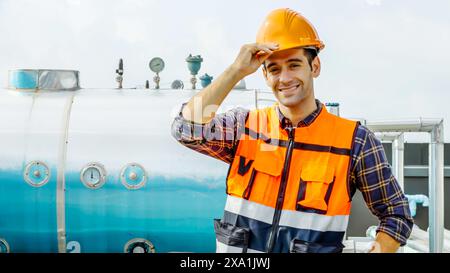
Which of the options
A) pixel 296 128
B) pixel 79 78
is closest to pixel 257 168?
pixel 296 128

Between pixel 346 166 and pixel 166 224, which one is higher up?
pixel 346 166

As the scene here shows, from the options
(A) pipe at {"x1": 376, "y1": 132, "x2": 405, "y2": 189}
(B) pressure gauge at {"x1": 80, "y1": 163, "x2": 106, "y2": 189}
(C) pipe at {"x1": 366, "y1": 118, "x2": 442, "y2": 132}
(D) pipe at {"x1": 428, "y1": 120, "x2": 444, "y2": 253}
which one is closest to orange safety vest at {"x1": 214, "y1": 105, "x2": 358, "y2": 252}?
(B) pressure gauge at {"x1": 80, "y1": 163, "x2": 106, "y2": 189}

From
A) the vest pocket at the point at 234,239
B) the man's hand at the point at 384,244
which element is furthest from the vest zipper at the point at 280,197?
the man's hand at the point at 384,244

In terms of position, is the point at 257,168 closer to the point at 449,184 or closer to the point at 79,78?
the point at 79,78

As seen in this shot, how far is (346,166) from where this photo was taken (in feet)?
9.32

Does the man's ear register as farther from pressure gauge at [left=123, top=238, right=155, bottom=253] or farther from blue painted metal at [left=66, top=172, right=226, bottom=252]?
pressure gauge at [left=123, top=238, right=155, bottom=253]

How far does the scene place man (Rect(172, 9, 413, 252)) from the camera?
2.75 meters

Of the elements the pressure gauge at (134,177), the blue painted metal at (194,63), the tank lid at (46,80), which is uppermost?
the blue painted metal at (194,63)

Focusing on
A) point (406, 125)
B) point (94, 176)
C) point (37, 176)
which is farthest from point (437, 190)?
point (37, 176)

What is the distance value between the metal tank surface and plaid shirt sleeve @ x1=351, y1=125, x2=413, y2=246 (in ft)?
9.88

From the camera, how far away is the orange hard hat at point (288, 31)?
2.91 meters

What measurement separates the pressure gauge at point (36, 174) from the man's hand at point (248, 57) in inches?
143

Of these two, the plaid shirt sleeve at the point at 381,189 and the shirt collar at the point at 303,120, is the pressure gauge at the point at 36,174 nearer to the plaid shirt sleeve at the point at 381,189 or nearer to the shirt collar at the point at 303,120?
the shirt collar at the point at 303,120
